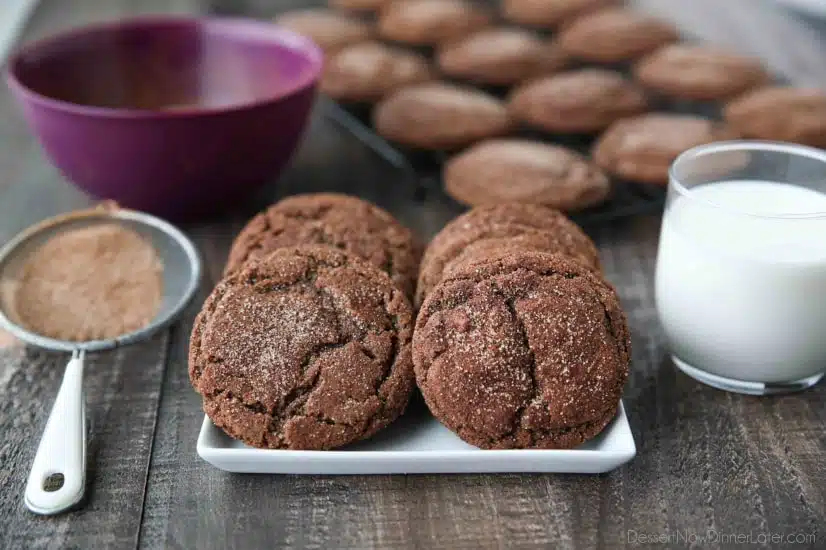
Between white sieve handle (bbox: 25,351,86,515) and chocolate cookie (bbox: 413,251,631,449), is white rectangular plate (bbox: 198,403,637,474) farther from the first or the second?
white sieve handle (bbox: 25,351,86,515)

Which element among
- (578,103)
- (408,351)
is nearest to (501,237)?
(408,351)

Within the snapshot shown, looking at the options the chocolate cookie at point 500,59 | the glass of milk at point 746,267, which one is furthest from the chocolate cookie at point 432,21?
the glass of milk at point 746,267

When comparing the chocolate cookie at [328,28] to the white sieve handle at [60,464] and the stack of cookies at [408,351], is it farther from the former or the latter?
the white sieve handle at [60,464]

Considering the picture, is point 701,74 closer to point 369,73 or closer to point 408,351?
point 369,73

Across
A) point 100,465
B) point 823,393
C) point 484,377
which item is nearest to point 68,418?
point 100,465

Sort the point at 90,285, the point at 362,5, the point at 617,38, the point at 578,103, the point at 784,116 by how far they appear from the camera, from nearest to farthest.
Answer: the point at 90,285 → the point at 784,116 → the point at 578,103 → the point at 617,38 → the point at 362,5

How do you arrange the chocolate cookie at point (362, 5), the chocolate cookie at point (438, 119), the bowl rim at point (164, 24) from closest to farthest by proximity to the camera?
the bowl rim at point (164, 24) → the chocolate cookie at point (438, 119) → the chocolate cookie at point (362, 5)

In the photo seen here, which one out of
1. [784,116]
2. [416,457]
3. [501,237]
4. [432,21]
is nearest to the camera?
[416,457]

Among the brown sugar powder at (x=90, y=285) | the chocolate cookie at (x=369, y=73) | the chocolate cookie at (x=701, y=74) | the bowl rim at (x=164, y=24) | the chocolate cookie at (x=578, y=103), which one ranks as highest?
the bowl rim at (x=164, y=24)

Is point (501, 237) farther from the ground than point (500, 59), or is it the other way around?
point (501, 237)
